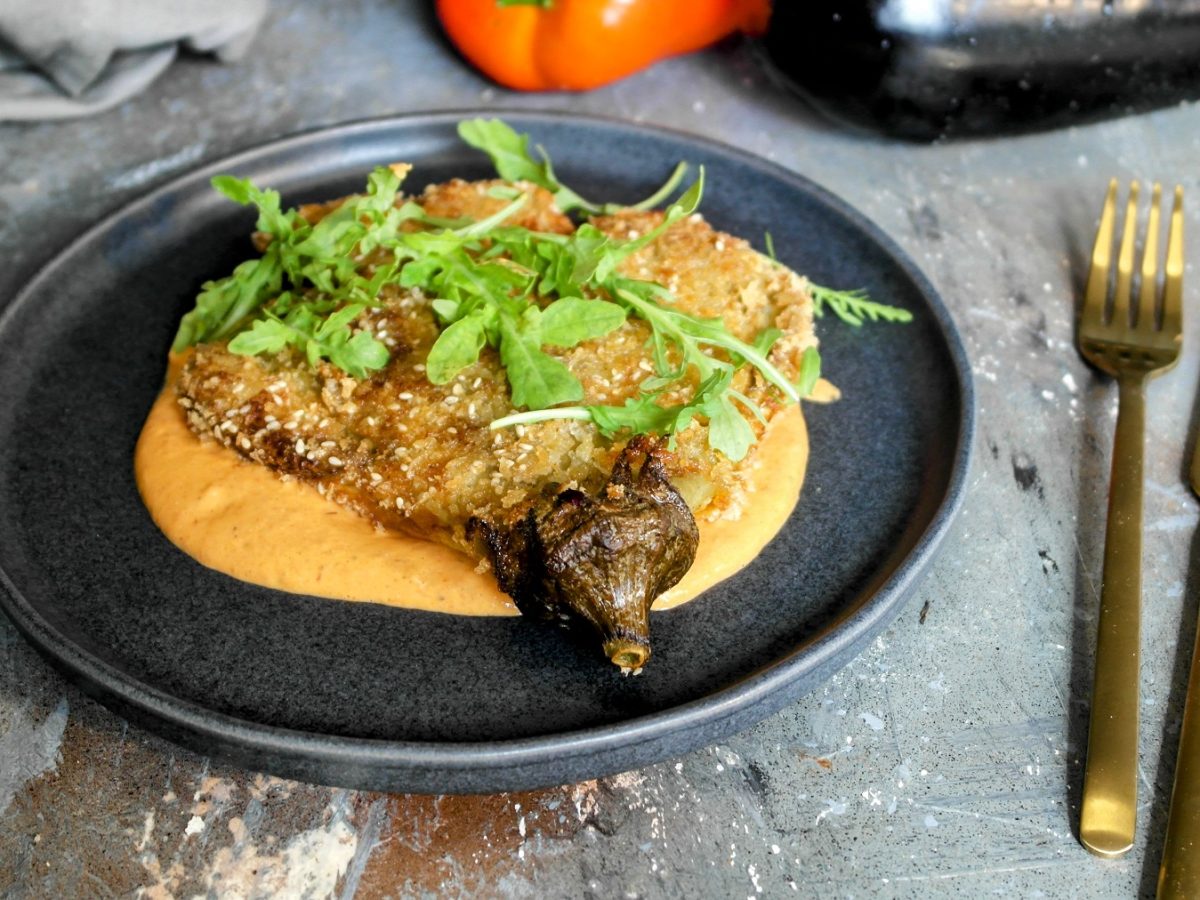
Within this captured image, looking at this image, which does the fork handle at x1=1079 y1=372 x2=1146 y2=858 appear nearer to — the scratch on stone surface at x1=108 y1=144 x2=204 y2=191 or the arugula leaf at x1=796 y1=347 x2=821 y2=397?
Result: the arugula leaf at x1=796 y1=347 x2=821 y2=397

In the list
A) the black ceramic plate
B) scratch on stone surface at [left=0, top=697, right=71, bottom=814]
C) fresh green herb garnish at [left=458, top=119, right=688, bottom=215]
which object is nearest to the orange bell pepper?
fresh green herb garnish at [left=458, top=119, right=688, bottom=215]

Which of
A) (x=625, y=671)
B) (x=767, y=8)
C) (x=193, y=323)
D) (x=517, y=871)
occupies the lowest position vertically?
(x=517, y=871)

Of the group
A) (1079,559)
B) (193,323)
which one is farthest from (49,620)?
(1079,559)

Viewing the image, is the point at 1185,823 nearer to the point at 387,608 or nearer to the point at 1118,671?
the point at 1118,671

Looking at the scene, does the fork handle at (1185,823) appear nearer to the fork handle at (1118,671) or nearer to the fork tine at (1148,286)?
the fork handle at (1118,671)

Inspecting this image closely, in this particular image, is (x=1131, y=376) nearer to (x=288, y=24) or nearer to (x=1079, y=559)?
(x=1079, y=559)

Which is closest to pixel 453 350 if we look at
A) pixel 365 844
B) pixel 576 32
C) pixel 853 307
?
pixel 365 844
